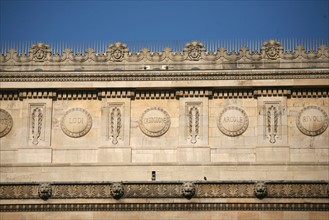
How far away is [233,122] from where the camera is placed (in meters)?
40.8

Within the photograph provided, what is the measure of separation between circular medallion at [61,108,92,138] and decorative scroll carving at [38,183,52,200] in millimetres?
3294

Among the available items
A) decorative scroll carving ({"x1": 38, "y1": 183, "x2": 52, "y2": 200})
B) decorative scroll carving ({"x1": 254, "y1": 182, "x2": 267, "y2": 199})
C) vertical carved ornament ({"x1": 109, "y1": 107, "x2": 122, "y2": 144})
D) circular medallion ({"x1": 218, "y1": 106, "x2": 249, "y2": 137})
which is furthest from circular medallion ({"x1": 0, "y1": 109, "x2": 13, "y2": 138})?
decorative scroll carving ({"x1": 254, "y1": 182, "x2": 267, "y2": 199})

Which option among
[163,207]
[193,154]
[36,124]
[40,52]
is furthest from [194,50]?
[163,207]

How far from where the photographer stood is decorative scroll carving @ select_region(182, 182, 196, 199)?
37.8m

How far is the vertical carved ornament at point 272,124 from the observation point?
40.4 metres

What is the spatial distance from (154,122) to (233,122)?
284 cm

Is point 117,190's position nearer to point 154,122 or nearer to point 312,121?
point 154,122

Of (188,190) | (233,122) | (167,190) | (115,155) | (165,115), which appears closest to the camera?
(188,190)

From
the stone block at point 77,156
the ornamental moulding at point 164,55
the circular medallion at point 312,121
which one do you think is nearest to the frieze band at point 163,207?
the stone block at point 77,156

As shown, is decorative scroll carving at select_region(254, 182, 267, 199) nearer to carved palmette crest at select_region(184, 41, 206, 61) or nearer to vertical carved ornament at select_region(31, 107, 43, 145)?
carved palmette crest at select_region(184, 41, 206, 61)

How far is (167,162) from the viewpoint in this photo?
133 ft

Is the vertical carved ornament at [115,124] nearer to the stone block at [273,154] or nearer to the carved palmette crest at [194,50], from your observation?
the carved palmette crest at [194,50]

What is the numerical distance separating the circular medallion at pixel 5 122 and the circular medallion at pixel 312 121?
410 inches

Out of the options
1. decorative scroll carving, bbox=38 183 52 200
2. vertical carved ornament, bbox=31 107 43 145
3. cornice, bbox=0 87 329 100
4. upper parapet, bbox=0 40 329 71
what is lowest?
decorative scroll carving, bbox=38 183 52 200
